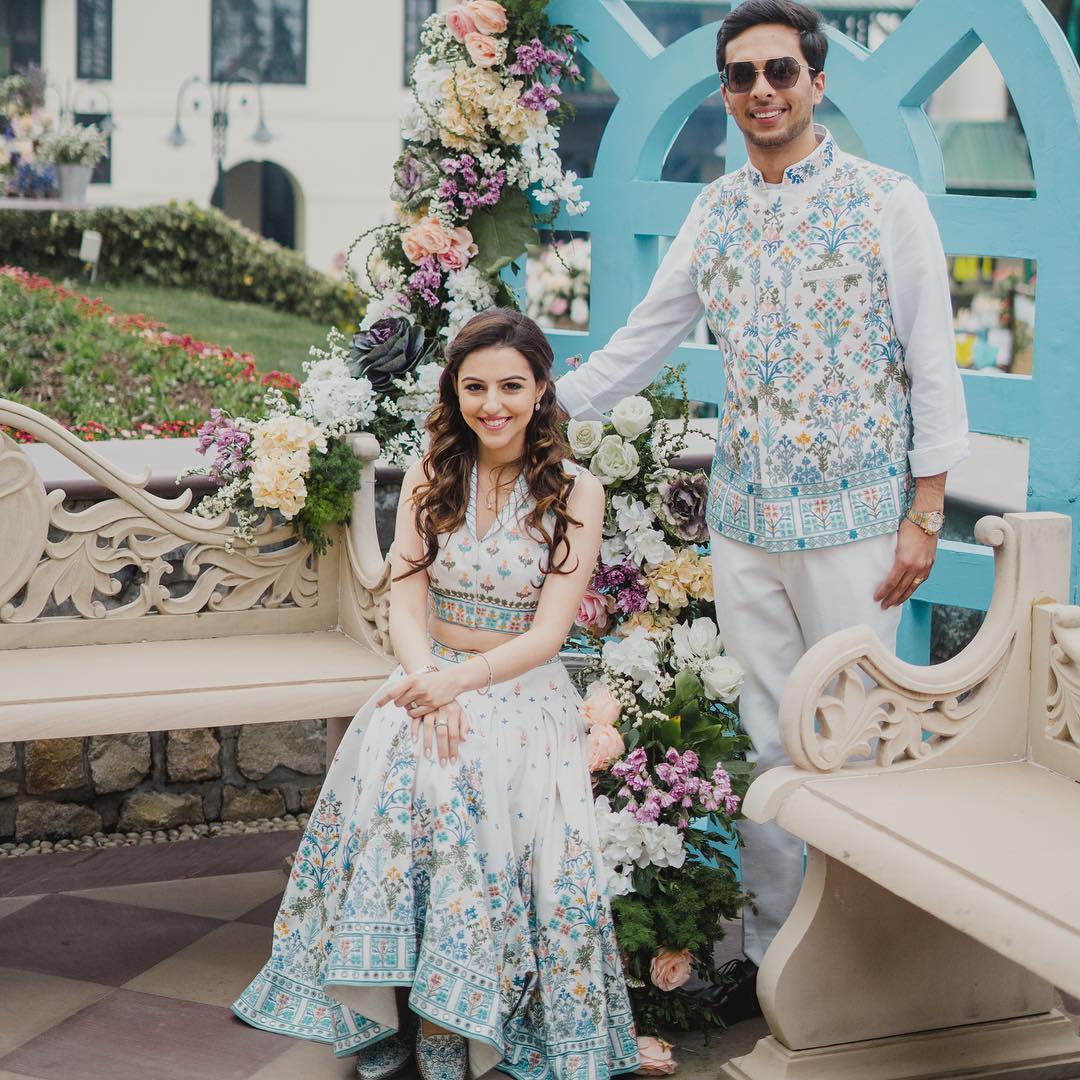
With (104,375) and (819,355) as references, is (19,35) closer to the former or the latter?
(104,375)

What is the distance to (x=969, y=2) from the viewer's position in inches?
144

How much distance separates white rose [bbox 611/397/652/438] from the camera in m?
3.61

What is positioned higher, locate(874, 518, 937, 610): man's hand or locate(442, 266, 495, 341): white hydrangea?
locate(442, 266, 495, 341): white hydrangea

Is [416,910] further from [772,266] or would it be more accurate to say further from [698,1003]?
[772,266]

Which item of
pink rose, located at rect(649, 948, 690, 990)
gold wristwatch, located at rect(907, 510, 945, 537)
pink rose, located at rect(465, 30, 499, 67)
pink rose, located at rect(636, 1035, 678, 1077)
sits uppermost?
pink rose, located at rect(465, 30, 499, 67)

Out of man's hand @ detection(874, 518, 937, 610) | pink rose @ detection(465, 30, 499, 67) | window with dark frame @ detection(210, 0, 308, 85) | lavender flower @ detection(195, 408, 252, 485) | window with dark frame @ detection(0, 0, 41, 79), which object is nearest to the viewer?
man's hand @ detection(874, 518, 937, 610)

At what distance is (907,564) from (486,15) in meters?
1.98

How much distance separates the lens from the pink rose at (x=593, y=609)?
366cm

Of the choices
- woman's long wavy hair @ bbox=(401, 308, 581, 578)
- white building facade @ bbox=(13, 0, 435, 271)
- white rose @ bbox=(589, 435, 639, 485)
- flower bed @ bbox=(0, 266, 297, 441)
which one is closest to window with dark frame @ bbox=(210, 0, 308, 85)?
white building facade @ bbox=(13, 0, 435, 271)

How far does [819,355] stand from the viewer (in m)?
3.26

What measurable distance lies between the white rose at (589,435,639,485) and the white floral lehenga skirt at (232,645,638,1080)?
19.2 inches

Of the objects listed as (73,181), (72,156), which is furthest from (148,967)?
(72,156)

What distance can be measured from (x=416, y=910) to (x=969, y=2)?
89.2 inches

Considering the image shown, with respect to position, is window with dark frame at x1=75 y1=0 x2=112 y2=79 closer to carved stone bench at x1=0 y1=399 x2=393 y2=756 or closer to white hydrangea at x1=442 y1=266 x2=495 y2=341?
white hydrangea at x1=442 y1=266 x2=495 y2=341
